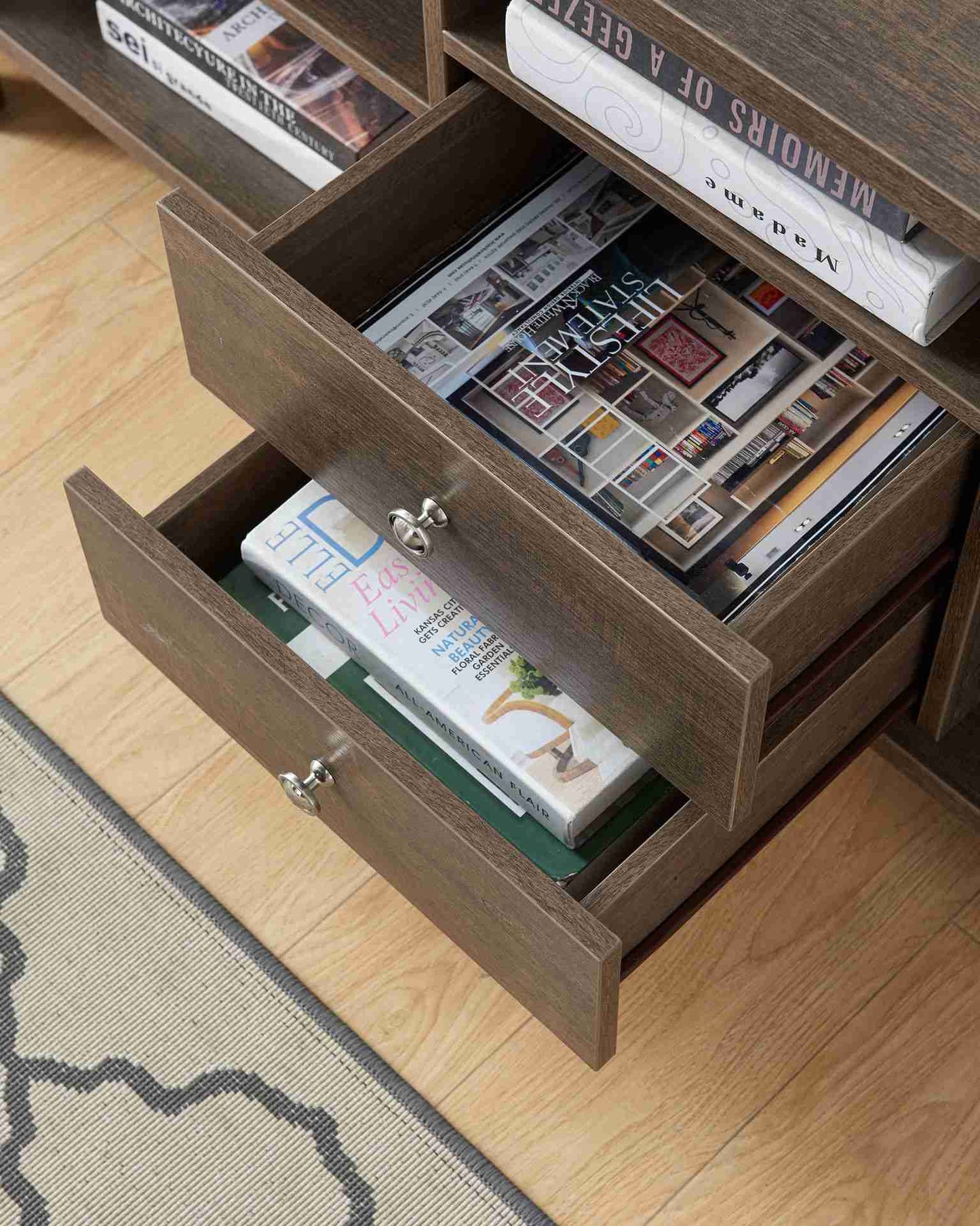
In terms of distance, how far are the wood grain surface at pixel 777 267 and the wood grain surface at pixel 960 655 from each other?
10 centimetres

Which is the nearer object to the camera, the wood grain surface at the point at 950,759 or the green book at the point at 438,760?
the green book at the point at 438,760

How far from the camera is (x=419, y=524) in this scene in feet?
2.70

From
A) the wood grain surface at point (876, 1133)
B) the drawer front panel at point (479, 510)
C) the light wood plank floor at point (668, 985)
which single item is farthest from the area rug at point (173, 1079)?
the drawer front panel at point (479, 510)

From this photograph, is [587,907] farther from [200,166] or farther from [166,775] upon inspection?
[200,166]

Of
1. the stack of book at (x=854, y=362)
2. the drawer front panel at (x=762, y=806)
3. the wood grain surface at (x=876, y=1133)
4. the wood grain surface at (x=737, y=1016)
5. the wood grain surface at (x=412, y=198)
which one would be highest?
the wood grain surface at (x=412, y=198)

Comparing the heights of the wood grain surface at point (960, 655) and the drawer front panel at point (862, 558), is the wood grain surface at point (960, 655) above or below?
below

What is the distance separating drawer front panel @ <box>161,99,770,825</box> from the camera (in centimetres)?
72

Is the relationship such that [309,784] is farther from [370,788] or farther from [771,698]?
[771,698]

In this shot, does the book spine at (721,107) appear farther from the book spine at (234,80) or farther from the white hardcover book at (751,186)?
the book spine at (234,80)

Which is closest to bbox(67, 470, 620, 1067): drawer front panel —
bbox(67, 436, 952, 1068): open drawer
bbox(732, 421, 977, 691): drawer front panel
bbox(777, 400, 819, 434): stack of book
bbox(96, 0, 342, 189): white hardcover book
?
bbox(67, 436, 952, 1068): open drawer

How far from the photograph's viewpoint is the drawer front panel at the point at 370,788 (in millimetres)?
793

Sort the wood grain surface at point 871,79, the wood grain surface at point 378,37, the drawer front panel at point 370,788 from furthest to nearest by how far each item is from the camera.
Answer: the wood grain surface at point 378,37
the drawer front panel at point 370,788
the wood grain surface at point 871,79

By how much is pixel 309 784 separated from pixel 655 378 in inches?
11.4

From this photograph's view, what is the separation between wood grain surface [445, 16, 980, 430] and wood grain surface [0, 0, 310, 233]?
0.32m
